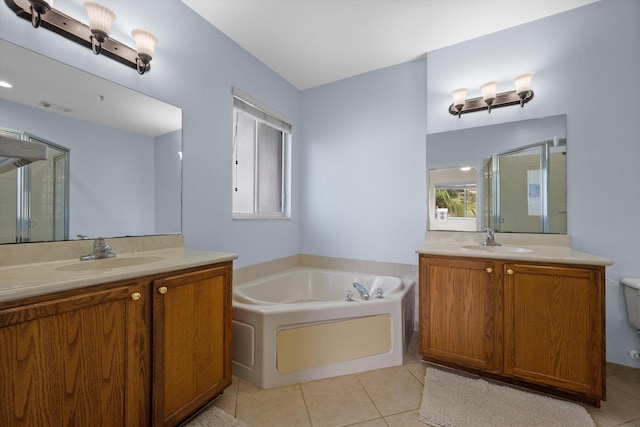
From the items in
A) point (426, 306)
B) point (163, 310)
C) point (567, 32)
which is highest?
point (567, 32)

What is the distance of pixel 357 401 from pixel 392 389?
26 cm

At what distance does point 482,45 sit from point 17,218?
3.21 m

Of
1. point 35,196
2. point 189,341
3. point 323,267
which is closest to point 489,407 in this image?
point 189,341

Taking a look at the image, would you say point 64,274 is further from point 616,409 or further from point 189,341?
point 616,409

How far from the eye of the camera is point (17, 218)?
1.15m

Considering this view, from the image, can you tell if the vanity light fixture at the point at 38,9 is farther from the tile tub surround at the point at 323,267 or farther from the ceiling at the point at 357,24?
the tile tub surround at the point at 323,267

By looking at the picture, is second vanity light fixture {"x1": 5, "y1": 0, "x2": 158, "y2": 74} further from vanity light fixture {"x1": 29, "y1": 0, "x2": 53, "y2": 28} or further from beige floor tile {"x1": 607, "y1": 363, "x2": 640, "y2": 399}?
beige floor tile {"x1": 607, "y1": 363, "x2": 640, "y2": 399}

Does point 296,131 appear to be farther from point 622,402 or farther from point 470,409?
point 622,402

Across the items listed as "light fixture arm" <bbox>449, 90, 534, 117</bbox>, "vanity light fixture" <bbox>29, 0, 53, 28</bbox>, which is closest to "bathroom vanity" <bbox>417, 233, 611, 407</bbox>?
"light fixture arm" <bbox>449, 90, 534, 117</bbox>

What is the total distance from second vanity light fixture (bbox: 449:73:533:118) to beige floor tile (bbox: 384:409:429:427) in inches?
87.9

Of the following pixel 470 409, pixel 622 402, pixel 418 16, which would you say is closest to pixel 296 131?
pixel 418 16

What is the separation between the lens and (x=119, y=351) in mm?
1001

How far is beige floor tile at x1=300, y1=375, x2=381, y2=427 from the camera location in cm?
137

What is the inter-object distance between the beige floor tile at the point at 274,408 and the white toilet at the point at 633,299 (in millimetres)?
2100
